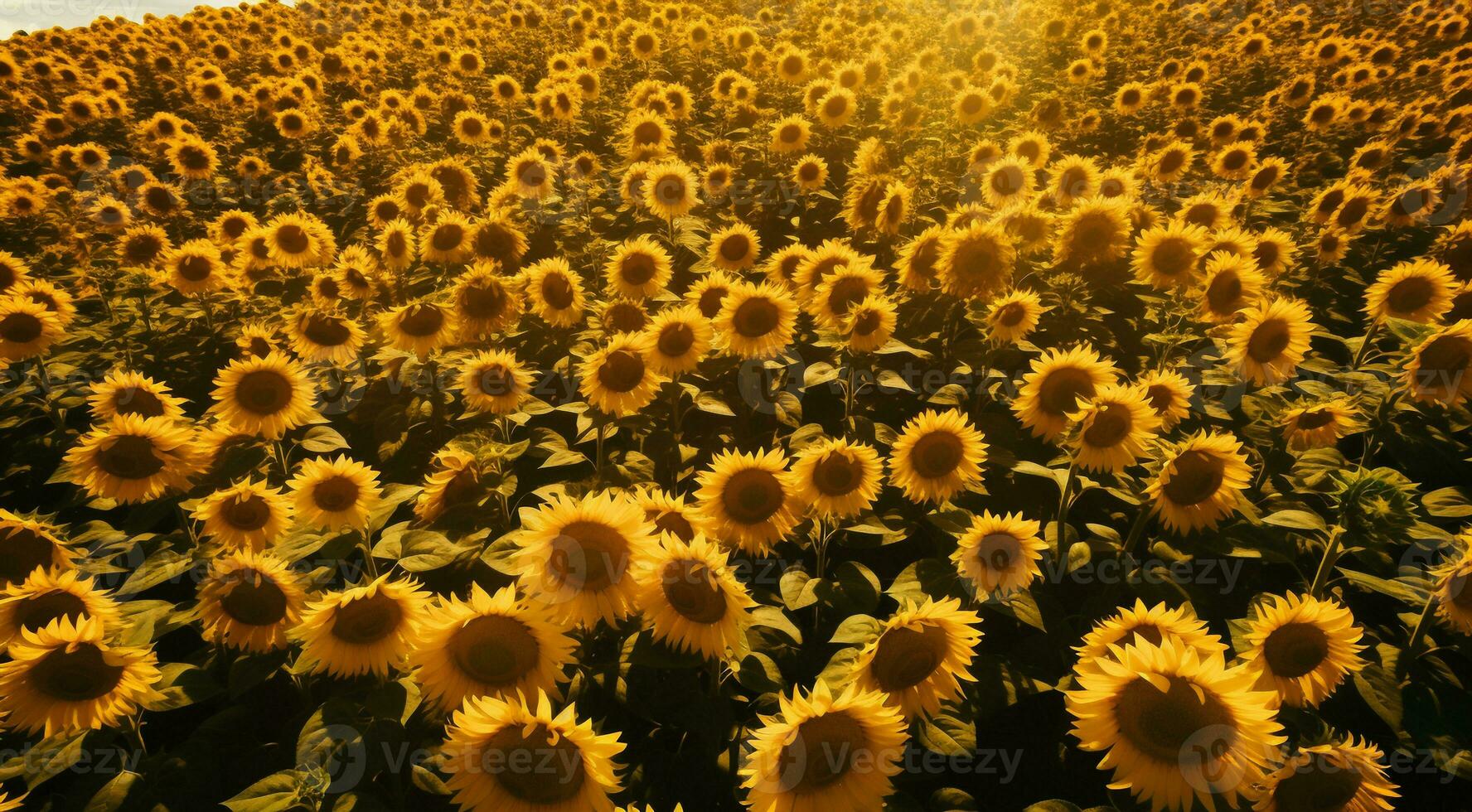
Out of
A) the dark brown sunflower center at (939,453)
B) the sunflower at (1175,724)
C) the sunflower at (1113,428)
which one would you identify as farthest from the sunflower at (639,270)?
the sunflower at (1175,724)

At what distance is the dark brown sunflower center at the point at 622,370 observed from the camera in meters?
4.13

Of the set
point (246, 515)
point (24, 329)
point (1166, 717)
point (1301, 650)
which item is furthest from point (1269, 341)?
point (24, 329)

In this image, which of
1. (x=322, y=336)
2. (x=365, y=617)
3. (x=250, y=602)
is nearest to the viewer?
(x=365, y=617)

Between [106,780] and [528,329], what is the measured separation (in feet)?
13.2

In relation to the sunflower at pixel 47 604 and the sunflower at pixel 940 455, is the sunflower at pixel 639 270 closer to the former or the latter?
the sunflower at pixel 940 455

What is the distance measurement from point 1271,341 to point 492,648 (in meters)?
4.86

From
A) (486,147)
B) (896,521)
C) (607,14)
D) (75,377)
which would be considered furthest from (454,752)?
(607,14)

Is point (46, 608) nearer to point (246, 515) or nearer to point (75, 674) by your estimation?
point (75, 674)

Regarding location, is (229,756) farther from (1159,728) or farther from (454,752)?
(1159,728)

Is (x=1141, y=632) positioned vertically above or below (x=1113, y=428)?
below

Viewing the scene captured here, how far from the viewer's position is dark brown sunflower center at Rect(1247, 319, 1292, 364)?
13.3ft

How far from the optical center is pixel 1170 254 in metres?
5.05

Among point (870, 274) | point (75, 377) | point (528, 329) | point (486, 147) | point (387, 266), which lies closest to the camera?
point (870, 274)

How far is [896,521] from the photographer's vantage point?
3902 millimetres
